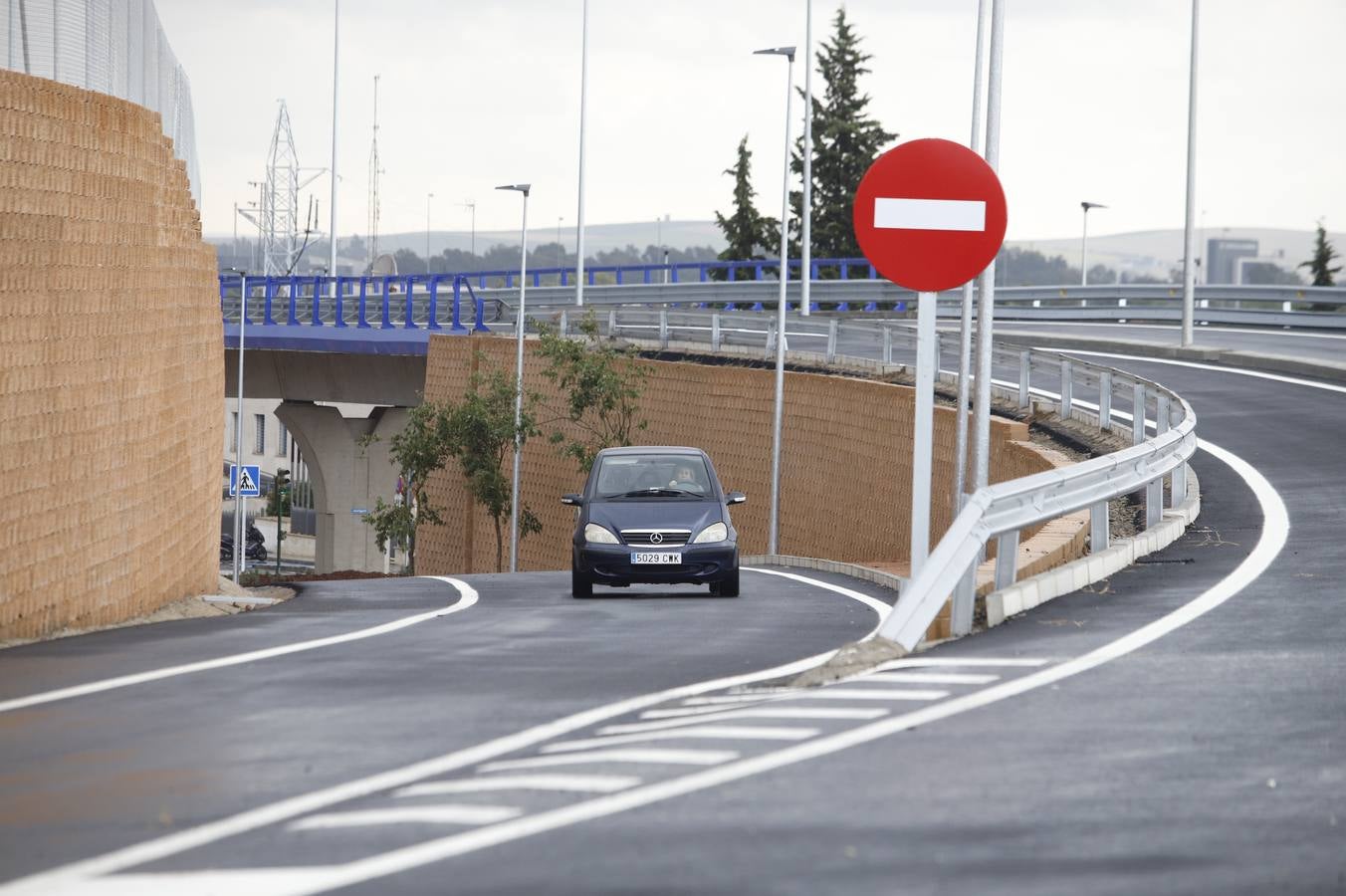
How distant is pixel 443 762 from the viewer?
6.66 metres

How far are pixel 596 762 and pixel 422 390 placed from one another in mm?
47261

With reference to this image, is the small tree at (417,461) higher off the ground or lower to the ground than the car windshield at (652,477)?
lower

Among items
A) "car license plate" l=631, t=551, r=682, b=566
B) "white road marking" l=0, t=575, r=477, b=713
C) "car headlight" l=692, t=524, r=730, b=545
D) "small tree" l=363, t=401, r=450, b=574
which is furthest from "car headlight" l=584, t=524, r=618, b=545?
"small tree" l=363, t=401, r=450, b=574

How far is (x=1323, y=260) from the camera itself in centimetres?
8225

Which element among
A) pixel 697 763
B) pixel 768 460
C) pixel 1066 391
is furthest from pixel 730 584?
pixel 768 460

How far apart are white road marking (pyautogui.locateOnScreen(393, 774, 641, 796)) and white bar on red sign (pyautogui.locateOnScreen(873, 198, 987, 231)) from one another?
4.56 m

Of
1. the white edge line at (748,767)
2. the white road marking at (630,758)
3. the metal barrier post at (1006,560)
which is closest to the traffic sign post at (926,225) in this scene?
the metal barrier post at (1006,560)

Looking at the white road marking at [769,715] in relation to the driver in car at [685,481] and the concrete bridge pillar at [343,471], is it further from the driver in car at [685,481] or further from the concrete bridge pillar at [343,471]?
the concrete bridge pillar at [343,471]

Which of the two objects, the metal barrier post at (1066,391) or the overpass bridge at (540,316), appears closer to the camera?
the metal barrier post at (1066,391)

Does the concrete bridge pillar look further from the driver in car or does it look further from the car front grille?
the car front grille

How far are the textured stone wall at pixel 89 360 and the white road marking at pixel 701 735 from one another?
488cm

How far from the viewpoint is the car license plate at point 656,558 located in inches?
695

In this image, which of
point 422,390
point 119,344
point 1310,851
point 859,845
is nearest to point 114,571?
point 119,344

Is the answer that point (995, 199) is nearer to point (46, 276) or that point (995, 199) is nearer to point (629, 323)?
point (46, 276)
